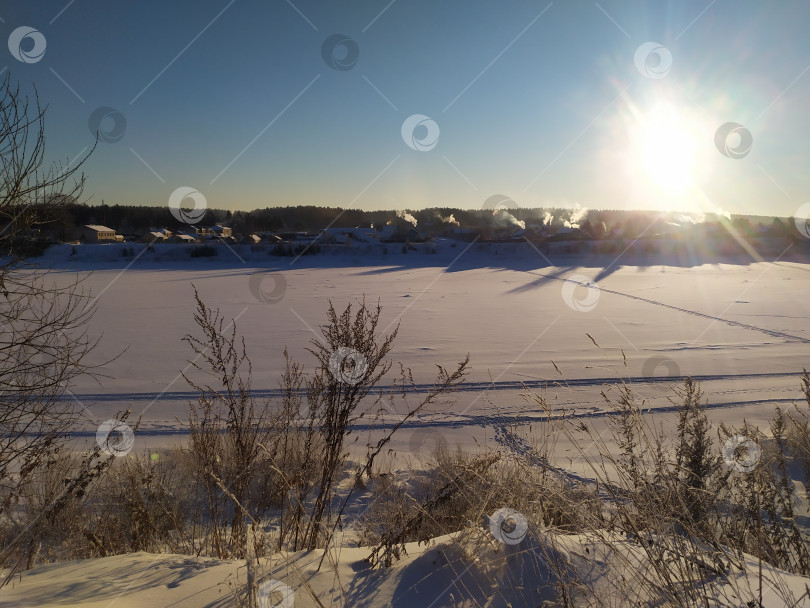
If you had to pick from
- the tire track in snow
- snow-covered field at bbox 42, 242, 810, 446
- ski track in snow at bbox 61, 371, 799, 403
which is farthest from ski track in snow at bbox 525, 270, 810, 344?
the tire track in snow

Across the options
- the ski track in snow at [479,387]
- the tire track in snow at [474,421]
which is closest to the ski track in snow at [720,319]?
the ski track in snow at [479,387]

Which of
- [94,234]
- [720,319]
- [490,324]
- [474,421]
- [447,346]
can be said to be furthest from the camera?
[94,234]

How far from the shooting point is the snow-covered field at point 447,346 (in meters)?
2.35

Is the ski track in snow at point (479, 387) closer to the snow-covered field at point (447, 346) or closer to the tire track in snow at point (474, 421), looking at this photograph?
the snow-covered field at point (447, 346)

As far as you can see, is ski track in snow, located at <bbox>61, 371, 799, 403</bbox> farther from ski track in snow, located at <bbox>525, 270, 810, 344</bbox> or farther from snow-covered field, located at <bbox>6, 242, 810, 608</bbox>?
ski track in snow, located at <bbox>525, 270, 810, 344</bbox>

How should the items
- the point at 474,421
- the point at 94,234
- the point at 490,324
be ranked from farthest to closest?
the point at 94,234 → the point at 490,324 → the point at 474,421

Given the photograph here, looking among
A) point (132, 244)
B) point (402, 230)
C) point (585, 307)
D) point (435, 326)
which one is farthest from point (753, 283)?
point (132, 244)

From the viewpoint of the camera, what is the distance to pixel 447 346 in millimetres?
11836

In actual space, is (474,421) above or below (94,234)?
below

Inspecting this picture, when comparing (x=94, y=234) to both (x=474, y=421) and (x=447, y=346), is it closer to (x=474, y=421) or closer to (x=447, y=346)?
(x=447, y=346)

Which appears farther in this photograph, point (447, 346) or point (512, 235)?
point (512, 235)

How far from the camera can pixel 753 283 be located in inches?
918

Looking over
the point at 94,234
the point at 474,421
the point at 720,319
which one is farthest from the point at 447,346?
the point at 94,234

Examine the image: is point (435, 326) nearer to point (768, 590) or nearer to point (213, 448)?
point (213, 448)
